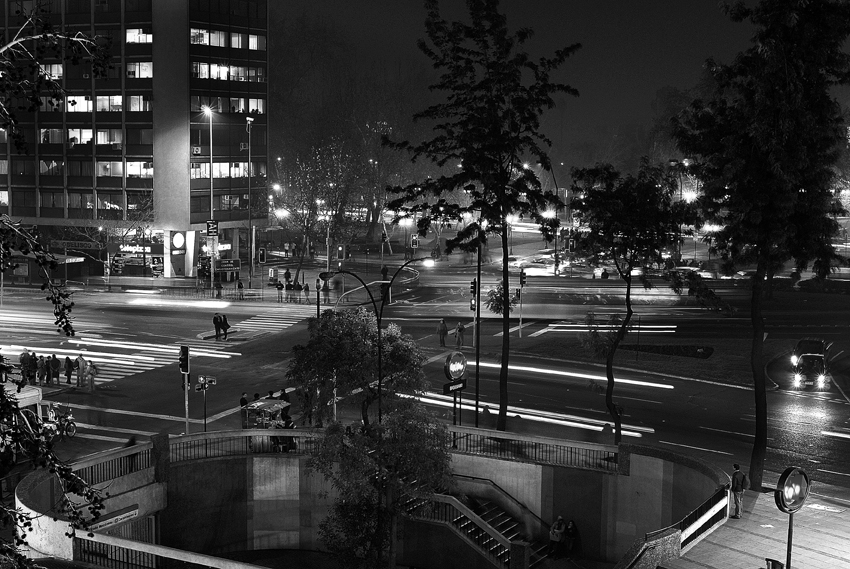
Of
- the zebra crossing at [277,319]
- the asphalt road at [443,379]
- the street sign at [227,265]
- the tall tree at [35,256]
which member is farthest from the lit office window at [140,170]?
the tall tree at [35,256]

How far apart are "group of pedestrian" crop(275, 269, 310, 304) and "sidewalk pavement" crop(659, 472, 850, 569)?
47722 millimetres

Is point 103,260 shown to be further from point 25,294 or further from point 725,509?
point 725,509

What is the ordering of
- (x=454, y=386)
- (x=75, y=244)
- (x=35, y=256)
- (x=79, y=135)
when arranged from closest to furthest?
(x=35, y=256), (x=454, y=386), (x=75, y=244), (x=79, y=135)

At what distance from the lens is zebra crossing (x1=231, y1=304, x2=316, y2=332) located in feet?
192

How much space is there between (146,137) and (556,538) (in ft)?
223

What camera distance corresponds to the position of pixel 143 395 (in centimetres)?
4159

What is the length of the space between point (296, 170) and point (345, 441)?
289 ft

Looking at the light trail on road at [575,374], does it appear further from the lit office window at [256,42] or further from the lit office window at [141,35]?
the lit office window at [256,42]

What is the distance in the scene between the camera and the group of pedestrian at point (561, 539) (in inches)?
1076

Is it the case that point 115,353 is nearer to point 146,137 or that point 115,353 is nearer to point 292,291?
point 292,291

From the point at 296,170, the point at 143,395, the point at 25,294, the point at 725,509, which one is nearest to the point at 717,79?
the point at 725,509

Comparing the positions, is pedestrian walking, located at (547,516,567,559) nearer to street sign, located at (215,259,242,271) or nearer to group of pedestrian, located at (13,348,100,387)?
group of pedestrian, located at (13,348,100,387)

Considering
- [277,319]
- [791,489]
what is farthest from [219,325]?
[791,489]

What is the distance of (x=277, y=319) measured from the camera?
62.1 metres
